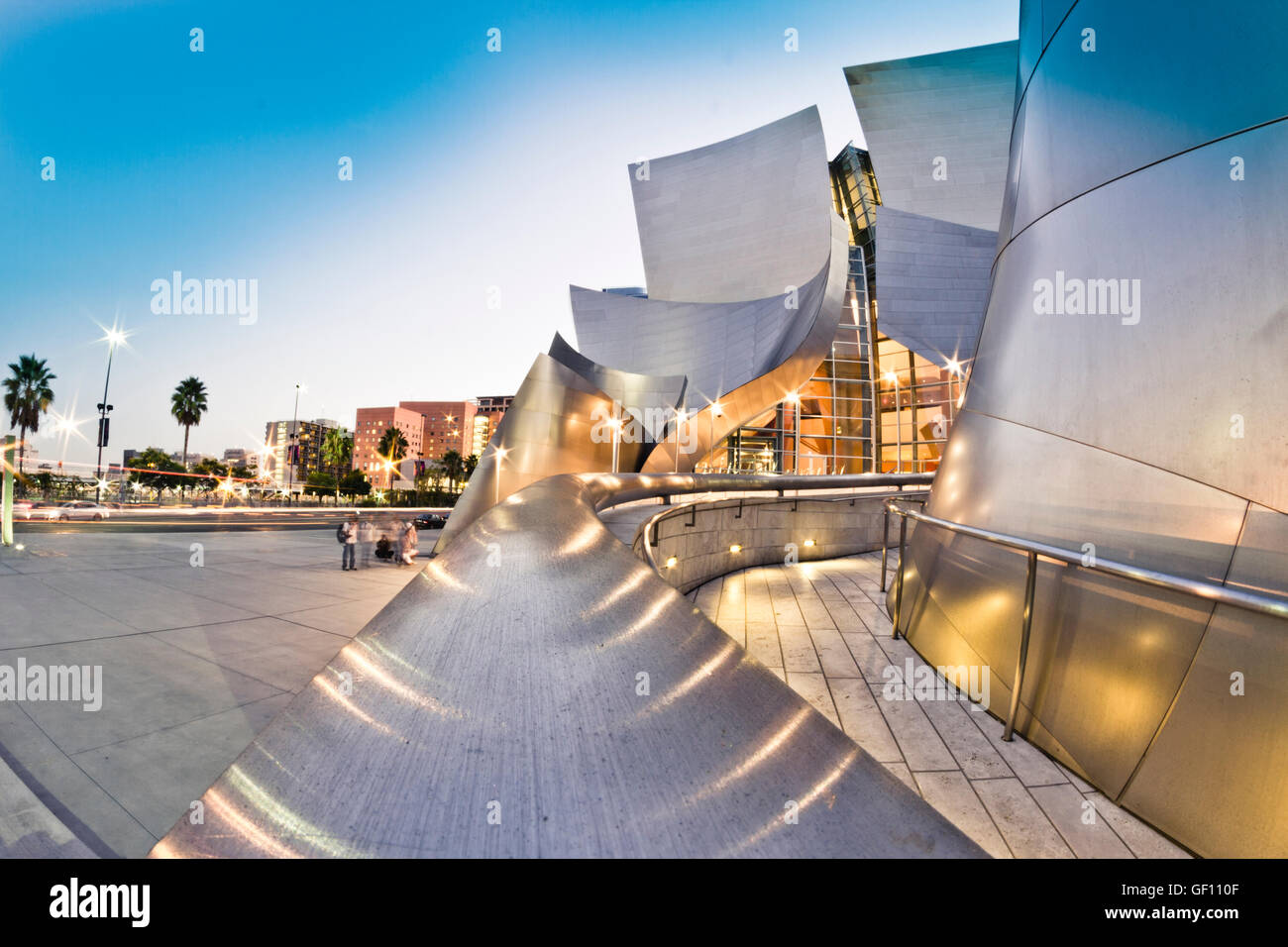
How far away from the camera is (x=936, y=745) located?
2.78m

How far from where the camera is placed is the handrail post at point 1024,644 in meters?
2.82

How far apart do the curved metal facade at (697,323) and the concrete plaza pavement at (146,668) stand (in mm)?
3985

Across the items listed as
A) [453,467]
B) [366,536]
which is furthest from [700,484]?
[453,467]

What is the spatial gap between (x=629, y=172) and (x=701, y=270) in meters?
9.66

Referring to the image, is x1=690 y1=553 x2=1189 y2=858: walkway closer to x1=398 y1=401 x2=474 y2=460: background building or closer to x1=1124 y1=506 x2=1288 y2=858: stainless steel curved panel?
x1=1124 y1=506 x2=1288 y2=858: stainless steel curved panel

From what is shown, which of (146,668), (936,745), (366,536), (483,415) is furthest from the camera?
(483,415)

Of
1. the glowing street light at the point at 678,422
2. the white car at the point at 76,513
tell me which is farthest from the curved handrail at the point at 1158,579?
the white car at the point at 76,513

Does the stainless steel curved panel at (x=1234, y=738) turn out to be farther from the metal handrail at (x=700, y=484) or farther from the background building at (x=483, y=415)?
the background building at (x=483, y=415)

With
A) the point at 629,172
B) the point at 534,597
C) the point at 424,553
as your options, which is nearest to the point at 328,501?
the point at 629,172

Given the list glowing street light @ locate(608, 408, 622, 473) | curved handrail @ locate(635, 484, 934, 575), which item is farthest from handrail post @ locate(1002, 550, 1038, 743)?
glowing street light @ locate(608, 408, 622, 473)

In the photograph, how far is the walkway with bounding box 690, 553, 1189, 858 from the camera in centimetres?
211

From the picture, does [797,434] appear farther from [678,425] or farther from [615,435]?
[615,435]

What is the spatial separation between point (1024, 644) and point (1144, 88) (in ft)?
9.82
